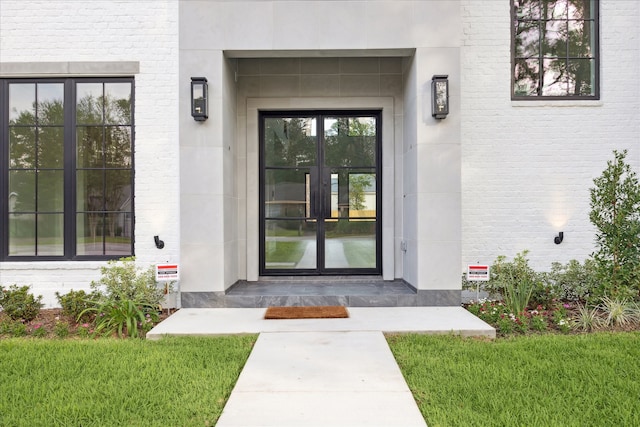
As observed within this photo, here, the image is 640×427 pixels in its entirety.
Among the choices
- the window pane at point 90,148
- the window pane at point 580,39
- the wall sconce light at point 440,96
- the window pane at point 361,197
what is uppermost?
the window pane at point 580,39

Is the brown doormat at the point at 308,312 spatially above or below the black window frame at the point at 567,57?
below

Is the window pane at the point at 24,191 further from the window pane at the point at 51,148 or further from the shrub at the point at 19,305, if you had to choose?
the shrub at the point at 19,305

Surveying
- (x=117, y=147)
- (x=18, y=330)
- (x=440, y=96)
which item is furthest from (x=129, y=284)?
(x=440, y=96)

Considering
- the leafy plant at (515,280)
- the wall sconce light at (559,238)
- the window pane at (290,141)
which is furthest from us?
the window pane at (290,141)

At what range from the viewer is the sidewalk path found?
2.48 meters

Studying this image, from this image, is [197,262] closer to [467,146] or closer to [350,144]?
[350,144]

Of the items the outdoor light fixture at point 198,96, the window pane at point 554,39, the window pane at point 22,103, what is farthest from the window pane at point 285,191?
the window pane at point 554,39

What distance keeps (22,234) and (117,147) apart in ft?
5.98

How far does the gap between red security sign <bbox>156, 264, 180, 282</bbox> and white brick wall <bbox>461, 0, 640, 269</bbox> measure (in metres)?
4.03

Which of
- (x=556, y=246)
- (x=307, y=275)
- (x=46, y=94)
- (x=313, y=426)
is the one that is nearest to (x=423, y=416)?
(x=313, y=426)

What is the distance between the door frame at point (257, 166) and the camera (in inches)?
242

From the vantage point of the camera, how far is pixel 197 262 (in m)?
5.14

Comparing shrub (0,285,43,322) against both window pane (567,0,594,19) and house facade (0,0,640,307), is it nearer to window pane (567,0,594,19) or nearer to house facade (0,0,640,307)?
house facade (0,0,640,307)

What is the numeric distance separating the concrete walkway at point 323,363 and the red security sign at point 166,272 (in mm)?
447
